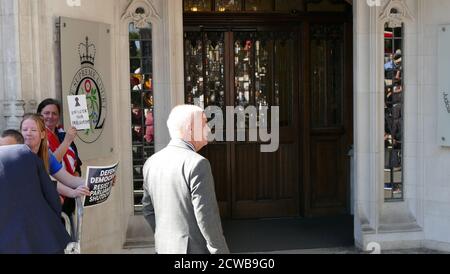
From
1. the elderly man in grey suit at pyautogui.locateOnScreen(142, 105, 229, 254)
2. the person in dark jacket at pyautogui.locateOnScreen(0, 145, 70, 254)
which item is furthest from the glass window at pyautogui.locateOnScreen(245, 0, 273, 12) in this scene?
the person in dark jacket at pyautogui.locateOnScreen(0, 145, 70, 254)

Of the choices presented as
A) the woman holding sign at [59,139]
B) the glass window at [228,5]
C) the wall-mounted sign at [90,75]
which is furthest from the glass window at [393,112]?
the woman holding sign at [59,139]

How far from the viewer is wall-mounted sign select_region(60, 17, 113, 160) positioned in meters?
5.42

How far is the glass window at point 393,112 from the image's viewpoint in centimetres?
648

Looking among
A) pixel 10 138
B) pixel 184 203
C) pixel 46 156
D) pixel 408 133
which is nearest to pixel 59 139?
pixel 46 156

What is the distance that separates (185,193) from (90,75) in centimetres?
257

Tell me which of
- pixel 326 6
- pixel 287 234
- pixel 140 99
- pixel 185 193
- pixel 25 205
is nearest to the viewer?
pixel 185 193

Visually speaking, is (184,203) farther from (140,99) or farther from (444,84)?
(444,84)

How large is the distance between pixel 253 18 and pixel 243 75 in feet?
2.20

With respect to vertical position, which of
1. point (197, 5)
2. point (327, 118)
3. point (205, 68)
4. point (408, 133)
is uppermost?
point (197, 5)

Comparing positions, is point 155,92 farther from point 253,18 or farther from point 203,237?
point 203,237

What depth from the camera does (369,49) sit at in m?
6.34

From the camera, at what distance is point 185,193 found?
3.43 m

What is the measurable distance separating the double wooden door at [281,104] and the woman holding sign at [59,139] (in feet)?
9.06

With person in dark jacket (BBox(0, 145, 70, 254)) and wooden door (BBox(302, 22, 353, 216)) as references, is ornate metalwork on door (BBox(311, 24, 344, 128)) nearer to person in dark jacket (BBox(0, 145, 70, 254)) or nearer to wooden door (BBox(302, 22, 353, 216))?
wooden door (BBox(302, 22, 353, 216))
